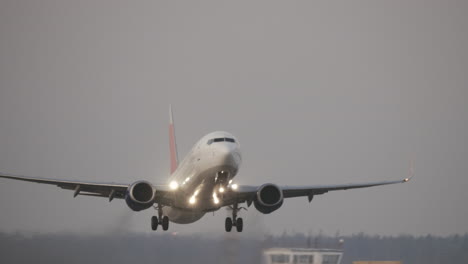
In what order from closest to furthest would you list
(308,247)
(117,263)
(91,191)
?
1. (91,191)
2. (117,263)
3. (308,247)

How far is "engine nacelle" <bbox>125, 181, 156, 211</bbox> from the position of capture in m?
44.2

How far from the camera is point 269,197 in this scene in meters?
45.7

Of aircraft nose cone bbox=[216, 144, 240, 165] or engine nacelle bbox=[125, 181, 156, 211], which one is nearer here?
aircraft nose cone bbox=[216, 144, 240, 165]

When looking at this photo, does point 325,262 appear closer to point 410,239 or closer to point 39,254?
point 410,239

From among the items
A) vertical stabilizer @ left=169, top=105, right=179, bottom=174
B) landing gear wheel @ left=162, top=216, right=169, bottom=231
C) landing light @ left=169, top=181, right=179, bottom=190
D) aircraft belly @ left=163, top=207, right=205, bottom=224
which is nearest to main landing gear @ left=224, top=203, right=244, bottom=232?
aircraft belly @ left=163, top=207, right=205, bottom=224

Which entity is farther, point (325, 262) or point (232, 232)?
point (325, 262)

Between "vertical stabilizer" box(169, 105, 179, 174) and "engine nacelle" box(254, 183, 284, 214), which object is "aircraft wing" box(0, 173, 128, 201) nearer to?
"engine nacelle" box(254, 183, 284, 214)

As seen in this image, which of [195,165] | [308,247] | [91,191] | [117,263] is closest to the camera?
[195,165]

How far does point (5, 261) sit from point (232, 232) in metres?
13.8

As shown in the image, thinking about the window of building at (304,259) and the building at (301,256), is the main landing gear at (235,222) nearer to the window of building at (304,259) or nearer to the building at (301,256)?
the building at (301,256)

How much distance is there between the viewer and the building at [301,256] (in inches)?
2153

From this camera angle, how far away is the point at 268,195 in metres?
45.7

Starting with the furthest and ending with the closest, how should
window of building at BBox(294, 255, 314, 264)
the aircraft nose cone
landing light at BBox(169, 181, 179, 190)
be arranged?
1. window of building at BBox(294, 255, 314, 264)
2. landing light at BBox(169, 181, 179, 190)
3. the aircraft nose cone

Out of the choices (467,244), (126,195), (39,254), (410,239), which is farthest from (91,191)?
(467,244)
